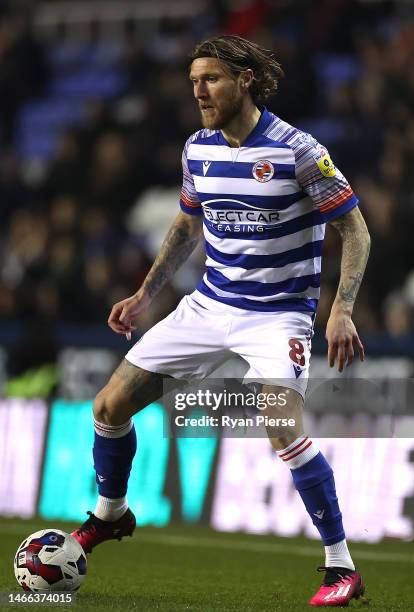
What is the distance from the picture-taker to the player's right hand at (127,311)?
6.02 meters

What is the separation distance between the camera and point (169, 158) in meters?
13.8

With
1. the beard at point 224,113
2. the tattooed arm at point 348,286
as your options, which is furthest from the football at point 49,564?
the beard at point 224,113

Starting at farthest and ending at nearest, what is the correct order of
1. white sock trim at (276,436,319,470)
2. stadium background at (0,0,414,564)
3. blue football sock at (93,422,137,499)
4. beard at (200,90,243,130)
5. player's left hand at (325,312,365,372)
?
stadium background at (0,0,414,564) → blue football sock at (93,422,137,499) → beard at (200,90,243,130) → white sock trim at (276,436,319,470) → player's left hand at (325,312,365,372)

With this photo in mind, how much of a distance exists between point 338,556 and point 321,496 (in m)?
0.25

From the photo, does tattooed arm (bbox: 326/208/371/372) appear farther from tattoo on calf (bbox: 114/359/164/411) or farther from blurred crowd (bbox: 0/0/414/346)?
blurred crowd (bbox: 0/0/414/346)

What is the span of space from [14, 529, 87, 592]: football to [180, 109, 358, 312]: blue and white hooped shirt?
3.96 ft

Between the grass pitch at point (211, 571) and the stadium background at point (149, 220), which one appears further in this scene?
the stadium background at point (149, 220)

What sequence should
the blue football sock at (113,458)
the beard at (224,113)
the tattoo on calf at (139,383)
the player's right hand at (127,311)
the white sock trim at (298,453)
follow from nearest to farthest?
the white sock trim at (298,453) < the beard at (224,113) < the tattoo on calf at (139,383) < the blue football sock at (113,458) < the player's right hand at (127,311)

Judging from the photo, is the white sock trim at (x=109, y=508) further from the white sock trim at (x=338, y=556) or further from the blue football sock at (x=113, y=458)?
the white sock trim at (x=338, y=556)

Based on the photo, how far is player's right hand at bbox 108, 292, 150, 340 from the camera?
19.7 ft

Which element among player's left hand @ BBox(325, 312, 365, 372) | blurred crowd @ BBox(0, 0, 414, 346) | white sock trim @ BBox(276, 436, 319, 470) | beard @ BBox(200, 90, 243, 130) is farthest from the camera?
blurred crowd @ BBox(0, 0, 414, 346)

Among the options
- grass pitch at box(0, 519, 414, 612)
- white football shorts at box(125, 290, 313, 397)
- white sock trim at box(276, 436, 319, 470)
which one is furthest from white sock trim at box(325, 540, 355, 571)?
white football shorts at box(125, 290, 313, 397)

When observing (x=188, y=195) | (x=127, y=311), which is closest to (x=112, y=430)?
(x=127, y=311)

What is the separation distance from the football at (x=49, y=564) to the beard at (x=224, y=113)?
1.79 metres
